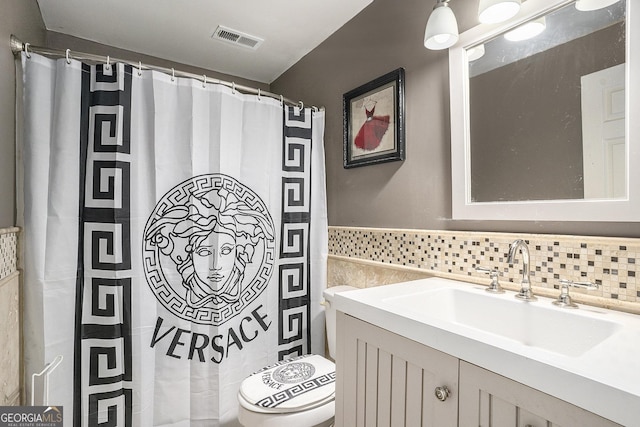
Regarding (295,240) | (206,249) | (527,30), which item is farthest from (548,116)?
(206,249)

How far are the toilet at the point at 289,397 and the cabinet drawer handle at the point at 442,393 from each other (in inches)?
26.3

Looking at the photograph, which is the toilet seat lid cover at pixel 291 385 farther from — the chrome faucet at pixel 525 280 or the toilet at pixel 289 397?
the chrome faucet at pixel 525 280

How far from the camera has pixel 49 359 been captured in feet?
4.34

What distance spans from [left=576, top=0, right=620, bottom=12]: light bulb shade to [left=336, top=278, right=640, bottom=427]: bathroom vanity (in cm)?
90

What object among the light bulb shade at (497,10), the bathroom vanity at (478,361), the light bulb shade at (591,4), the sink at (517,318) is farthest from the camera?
the light bulb shade at (497,10)

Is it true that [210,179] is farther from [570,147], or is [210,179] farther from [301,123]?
[570,147]

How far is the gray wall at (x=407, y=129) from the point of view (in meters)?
1.35

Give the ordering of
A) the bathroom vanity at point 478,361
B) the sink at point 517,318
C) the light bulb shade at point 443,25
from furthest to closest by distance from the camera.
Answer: the light bulb shade at point 443,25 < the sink at point 517,318 < the bathroom vanity at point 478,361

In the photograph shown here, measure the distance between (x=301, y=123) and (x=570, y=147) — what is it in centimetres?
135

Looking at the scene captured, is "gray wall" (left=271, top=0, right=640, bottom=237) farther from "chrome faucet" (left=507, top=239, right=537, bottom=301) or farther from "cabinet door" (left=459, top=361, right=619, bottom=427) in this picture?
"cabinet door" (left=459, top=361, right=619, bottom=427)

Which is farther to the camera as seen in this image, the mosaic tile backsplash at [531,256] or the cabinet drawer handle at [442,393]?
the mosaic tile backsplash at [531,256]

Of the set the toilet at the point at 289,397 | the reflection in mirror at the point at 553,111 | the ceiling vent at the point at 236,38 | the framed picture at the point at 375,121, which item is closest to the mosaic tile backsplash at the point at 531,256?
the reflection in mirror at the point at 553,111

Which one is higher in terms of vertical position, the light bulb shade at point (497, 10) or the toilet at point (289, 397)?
the light bulb shade at point (497, 10)

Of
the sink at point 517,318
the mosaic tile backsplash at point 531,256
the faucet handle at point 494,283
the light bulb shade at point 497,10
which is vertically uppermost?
the light bulb shade at point 497,10
